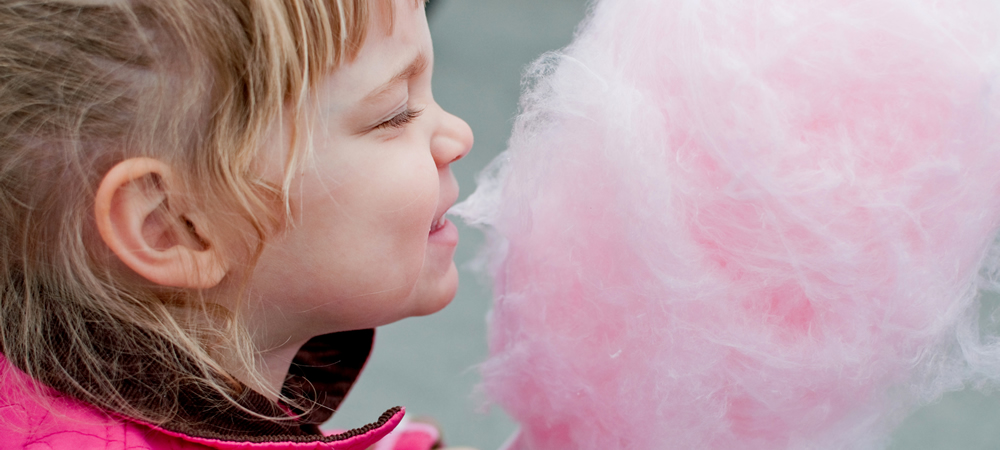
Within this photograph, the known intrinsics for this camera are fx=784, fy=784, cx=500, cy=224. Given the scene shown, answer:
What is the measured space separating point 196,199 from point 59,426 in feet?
0.73

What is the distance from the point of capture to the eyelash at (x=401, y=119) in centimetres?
64

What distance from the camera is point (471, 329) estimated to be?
4.85 feet

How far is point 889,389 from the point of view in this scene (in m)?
Result: 0.68

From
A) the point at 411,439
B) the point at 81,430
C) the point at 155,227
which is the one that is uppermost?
the point at 155,227

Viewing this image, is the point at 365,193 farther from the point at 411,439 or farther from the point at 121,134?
the point at 411,439

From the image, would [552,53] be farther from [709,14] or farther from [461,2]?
[461,2]

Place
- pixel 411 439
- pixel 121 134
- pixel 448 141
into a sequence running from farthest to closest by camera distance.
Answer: pixel 411 439
pixel 448 141
pixel 121 134

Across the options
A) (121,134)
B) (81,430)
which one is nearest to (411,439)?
(81,430)

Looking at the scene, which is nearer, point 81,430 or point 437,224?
point 81,430

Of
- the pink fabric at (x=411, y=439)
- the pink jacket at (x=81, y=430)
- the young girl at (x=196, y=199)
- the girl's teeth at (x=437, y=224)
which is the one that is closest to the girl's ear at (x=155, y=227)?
the young girl at (x=196, y=199)

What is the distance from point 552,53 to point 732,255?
241mm

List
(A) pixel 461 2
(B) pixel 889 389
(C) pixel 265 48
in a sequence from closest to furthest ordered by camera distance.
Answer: (C) pixel 265 48 → (B) pixel 889 389 → (A) pixel 461 2

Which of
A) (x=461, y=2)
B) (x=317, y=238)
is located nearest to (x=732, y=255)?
(x=317, y=238)

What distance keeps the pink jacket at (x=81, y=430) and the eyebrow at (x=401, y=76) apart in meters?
0.30
